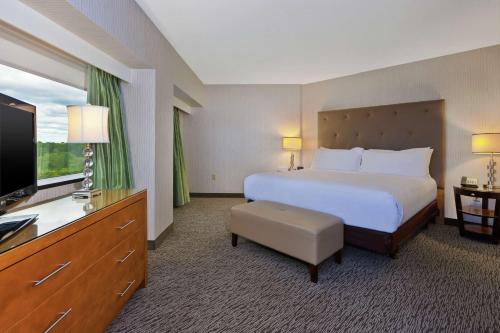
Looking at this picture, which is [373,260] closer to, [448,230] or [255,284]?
[255,284]

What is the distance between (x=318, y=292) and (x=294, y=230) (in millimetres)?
494

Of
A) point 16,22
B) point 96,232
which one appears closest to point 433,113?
point 96,232

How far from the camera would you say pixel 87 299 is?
120 cm

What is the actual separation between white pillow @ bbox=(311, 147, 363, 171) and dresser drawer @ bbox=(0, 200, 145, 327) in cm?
325

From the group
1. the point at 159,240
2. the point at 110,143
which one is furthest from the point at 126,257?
the point at 110,143

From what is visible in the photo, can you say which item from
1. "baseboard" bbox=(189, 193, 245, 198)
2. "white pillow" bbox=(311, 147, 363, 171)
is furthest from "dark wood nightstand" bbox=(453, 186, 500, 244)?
"baseboard" bbox=(189, 193, 245, 198)

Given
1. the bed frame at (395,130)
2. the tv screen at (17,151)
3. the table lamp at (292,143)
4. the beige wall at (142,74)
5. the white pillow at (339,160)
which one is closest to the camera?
the tv screen at (17,151)

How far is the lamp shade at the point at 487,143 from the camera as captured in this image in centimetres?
278

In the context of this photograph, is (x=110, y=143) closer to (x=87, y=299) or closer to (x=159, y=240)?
(x=159, y=240)

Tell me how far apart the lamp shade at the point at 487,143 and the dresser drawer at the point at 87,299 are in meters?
3.84

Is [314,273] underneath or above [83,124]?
underneath

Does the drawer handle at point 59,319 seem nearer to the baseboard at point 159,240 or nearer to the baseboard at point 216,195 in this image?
the baseboard at point 159,240

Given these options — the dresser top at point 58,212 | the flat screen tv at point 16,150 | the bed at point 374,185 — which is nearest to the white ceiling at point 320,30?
the bed at point 374,185

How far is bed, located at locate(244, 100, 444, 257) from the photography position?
219 centimetres
